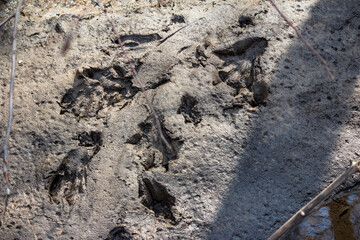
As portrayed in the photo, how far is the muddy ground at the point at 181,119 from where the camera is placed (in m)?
2.12

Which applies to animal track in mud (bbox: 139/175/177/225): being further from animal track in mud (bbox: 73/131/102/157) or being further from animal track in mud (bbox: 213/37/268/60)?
animal track in mud (bbox: 213/37/268/60)

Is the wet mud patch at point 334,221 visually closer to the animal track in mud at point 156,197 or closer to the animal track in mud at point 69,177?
the animal track in mud at point 156,197

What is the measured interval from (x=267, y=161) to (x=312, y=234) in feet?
1.57

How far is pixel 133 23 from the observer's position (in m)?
2.77

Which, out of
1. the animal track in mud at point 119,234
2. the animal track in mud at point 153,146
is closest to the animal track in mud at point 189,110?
the animal track in mud at point 153,146

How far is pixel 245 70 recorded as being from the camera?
8.34 feet

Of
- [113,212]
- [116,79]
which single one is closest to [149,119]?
[116,79]

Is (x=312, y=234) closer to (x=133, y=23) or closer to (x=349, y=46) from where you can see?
(x=349, y=46)

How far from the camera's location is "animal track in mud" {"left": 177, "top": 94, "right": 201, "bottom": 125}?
2.38 metres

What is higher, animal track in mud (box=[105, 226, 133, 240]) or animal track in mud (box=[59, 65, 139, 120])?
animal track in mud (box=[59, 65, 139, 120])

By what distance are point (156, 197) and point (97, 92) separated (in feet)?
2.74

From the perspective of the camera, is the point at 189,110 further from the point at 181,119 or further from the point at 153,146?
the point at 153,146

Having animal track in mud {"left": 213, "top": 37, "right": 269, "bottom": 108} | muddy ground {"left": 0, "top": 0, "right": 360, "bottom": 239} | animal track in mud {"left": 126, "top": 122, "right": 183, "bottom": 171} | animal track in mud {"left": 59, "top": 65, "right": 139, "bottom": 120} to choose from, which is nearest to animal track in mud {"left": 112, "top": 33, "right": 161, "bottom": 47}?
muddy ground {"left": 0, "top": 0, "right": 360, "bottom": 239}

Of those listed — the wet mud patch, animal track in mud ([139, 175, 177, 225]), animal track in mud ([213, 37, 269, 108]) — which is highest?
Answer: animal track in mud ([213, 37, 269, 108])
